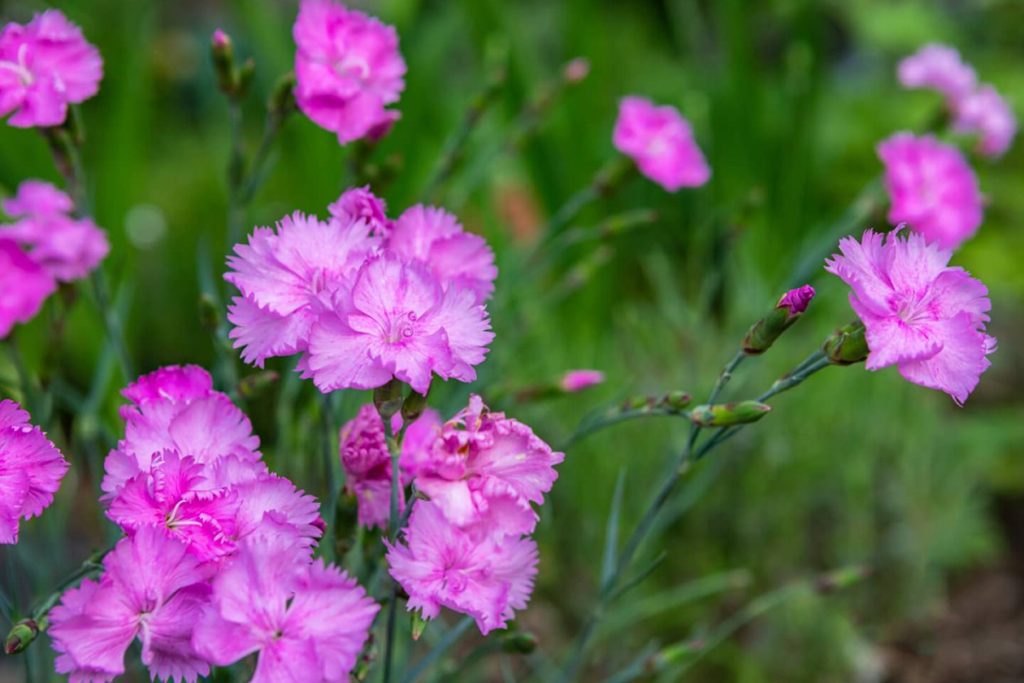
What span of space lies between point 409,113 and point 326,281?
37.9 inches

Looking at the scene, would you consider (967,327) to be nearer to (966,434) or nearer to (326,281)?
(326,281)

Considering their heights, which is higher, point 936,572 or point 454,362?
point 454,362

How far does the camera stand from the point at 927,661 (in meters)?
1.27

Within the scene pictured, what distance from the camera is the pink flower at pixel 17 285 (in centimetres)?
66

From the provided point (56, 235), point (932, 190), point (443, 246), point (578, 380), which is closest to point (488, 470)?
point (443, 246)

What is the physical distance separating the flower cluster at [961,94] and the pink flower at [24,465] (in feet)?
2.75

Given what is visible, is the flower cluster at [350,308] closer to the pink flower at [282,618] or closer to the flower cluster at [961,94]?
the pink flower at [282,618]

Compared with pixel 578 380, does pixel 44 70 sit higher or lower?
higher

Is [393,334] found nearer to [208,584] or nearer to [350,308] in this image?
[350,308]

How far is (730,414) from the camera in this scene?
21.0 inches

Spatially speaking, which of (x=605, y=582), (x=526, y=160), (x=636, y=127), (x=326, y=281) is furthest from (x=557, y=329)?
(x=326, y=281)

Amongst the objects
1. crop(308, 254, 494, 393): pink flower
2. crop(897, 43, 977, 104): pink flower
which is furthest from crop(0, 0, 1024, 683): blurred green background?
crop(308, 254, 494, 393): pink flower

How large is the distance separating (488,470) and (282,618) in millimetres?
110

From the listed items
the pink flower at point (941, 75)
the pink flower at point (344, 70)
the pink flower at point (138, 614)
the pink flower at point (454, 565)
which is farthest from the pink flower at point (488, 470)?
the pink flower at point (941, 75)
